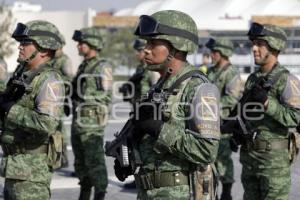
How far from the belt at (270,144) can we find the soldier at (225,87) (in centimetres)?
234

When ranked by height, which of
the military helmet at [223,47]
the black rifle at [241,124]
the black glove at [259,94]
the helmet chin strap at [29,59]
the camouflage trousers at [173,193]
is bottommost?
the camouflage trousers at [173,193]

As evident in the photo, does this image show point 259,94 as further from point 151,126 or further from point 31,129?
point 151,126

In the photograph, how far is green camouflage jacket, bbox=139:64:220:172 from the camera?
385 cm

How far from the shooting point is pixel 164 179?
4000 millimetres

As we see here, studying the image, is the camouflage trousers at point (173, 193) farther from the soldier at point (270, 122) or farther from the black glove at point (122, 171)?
the soldier at point (270, 122)

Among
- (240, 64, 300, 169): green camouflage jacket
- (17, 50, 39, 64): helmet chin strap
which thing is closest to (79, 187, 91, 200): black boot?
(240, 64, 300, 169): green camouflage jacket

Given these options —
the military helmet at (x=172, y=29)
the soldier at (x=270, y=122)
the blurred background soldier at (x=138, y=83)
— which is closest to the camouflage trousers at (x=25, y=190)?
the military helmet at (x=172, y=29)

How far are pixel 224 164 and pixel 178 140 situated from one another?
185 inches

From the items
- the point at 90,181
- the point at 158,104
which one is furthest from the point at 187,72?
the point at 90,181

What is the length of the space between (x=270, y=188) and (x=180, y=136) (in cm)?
220

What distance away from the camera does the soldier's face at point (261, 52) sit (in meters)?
5.97

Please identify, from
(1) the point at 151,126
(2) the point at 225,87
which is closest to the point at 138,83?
(2) the point at 225,87

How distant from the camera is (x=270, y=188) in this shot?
584cm

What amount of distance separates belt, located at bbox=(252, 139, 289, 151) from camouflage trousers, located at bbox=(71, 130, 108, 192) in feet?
7.61
